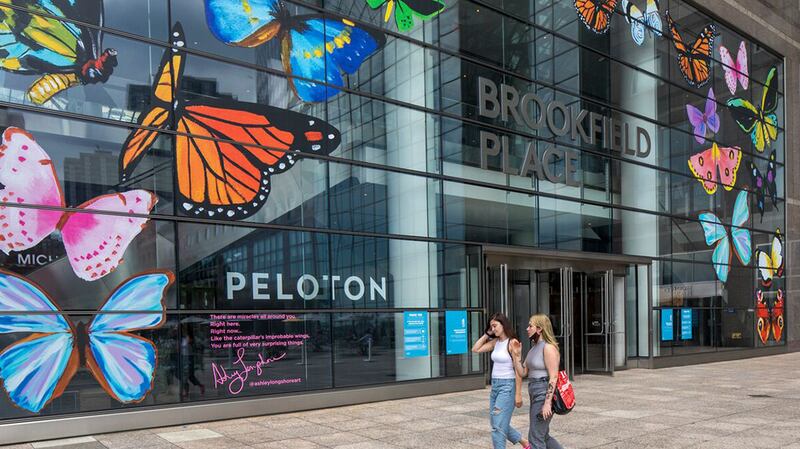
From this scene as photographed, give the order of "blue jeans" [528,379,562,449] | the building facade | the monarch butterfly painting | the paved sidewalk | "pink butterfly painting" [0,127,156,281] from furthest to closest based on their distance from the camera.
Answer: the monarch butterfly painting
the building facade
"pink butterfly painting" [0,127,156,281]
the paved sidewalk
"blue jeans" [528,379,562,449]

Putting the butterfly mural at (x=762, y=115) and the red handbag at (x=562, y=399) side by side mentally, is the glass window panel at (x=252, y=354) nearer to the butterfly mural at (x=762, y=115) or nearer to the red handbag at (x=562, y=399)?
the red handbag at (x=562, y=399)

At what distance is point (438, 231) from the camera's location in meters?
13.9

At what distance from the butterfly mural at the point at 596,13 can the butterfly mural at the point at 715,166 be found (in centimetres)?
555

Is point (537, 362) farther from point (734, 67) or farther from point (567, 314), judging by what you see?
point (734, 67)

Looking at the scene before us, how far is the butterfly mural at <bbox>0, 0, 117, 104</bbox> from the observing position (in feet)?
30.0

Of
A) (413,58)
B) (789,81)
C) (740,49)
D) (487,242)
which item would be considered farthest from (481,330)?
(789,81)

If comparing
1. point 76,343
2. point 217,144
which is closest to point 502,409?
point 76,343

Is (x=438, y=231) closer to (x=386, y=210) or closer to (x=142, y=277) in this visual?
(x=386, y=210)

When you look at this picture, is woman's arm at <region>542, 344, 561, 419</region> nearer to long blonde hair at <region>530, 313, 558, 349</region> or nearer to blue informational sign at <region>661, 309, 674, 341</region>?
long blonde hair at <region>530, 313, 558, 349</region>

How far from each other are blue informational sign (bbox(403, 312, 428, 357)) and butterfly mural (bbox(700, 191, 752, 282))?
11.9m

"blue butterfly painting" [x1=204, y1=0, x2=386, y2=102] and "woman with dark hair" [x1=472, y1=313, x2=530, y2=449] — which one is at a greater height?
"blue butterfly painting" [x1=204, y1=0, x2=386, y2=102]

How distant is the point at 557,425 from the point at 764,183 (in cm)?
1830

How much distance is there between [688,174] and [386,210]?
1194cm
